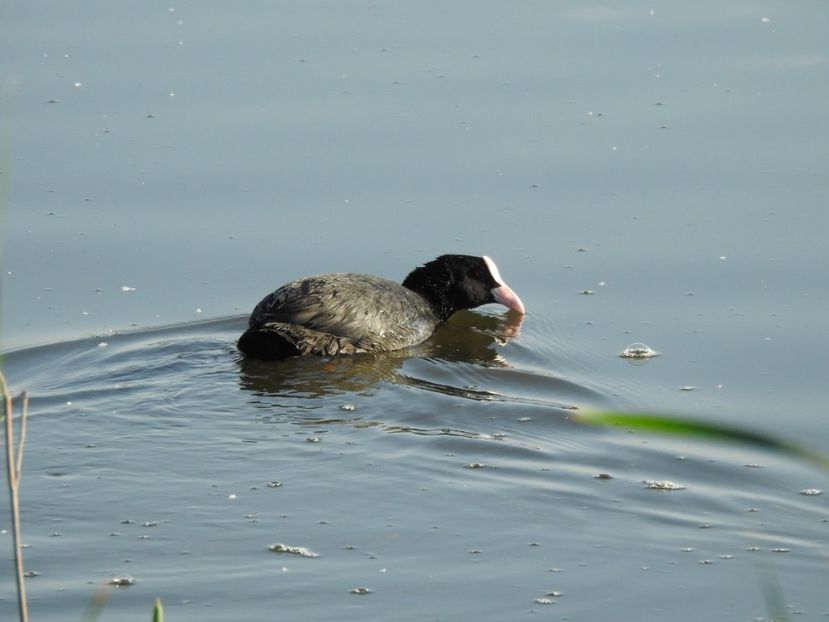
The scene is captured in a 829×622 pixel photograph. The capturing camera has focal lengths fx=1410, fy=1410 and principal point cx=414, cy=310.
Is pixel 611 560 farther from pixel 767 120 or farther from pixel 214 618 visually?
pixel 767 120

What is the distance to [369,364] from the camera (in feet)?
26.9

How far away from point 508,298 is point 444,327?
0.77 m

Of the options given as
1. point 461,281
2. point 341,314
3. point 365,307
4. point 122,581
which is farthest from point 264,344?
point 122,581

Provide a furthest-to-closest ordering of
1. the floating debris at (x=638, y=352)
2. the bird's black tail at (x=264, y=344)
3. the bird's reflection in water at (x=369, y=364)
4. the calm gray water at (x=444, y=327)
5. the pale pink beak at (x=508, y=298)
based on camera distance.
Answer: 1. the pale pink beak at (x=508, y=298)
2. the floating debris at (x=638, y=352)
3. the bird's black tail at (x=264, y=344)
4. the bird's reflection in water at (x=369, y=364)
5. the calm gray water at (x=444, y=327)

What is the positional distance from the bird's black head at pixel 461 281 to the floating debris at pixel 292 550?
365cm

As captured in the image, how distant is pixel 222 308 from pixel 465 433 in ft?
7.68

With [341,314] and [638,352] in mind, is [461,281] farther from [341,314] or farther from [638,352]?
[638,352]

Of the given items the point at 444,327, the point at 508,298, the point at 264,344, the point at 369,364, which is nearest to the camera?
the point at 264,344

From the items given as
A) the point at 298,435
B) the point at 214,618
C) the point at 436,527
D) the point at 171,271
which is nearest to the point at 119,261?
the point at 171,271

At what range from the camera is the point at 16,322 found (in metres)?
8.20

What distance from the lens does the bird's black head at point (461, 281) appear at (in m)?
8.84

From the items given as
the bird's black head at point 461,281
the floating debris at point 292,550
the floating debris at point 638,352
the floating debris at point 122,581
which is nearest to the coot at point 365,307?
the bird's black head at point 461,281

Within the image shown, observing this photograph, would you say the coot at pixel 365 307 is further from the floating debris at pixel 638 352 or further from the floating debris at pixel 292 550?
the floating debris at pixel 292 550

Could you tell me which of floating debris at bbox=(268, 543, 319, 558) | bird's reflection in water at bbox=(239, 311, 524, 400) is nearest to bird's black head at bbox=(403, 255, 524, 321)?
bird's reflection in water at bbox=(239, 311, 524, 400)
